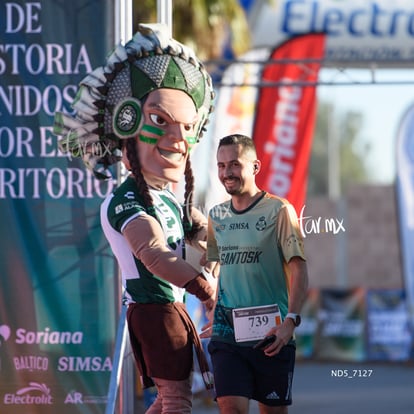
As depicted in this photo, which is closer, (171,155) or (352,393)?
(171,155)

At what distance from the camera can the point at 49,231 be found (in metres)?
6.84

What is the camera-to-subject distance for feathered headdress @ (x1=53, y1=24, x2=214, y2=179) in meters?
5.64

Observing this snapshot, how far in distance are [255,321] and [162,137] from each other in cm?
104

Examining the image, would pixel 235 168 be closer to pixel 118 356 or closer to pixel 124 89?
pixel 124 89

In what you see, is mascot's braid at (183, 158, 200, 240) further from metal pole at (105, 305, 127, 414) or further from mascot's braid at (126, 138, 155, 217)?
metal pole at (105, 305, 127, 414)

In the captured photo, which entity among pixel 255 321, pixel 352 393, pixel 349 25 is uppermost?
pixel 349 25

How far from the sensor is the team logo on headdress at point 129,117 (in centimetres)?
562

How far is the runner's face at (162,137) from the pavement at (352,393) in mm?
4756

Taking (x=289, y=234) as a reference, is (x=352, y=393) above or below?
below

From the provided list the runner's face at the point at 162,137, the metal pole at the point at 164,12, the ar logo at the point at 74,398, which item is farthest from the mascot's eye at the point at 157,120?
the ar logo at the point at 74,398

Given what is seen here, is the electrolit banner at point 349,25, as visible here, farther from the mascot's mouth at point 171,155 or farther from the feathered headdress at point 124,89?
the mascot's mouth at point 171,155

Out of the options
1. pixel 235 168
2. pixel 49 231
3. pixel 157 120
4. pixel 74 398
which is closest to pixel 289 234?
pixel 235 168

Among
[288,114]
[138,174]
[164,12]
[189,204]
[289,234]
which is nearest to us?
[289,234]

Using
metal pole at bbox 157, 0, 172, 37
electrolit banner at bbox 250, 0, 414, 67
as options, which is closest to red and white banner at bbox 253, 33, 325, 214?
electrolit banner at bbox 250, 0, 414, 67
